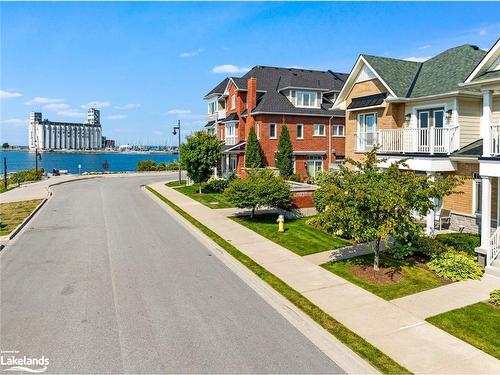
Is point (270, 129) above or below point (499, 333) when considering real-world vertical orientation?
above

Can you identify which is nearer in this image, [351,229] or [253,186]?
[351,229]

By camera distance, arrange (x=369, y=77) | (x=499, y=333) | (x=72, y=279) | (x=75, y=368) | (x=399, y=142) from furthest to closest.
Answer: (x=369, y=77), (x=399, y=142), (x=72, y=279), (x=499, y=333), (x=75, y=368)

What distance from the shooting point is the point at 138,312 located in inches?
415

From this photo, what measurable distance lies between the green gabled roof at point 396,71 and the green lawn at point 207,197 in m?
12.9

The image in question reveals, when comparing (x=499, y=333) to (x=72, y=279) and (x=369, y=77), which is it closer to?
(x=72, y=279)

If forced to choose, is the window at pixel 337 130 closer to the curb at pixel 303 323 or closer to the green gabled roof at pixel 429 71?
the green gabled roof at pixel 429 71

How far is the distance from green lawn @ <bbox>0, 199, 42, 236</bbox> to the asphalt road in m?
3.31

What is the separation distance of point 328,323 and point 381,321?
1282 mm

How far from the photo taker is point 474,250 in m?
14.5

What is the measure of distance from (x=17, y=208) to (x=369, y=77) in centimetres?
2424

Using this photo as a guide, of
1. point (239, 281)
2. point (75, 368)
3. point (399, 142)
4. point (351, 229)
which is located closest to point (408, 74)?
point (399, 142)

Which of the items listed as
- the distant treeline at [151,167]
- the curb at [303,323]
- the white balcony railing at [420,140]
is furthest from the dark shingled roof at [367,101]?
the distant treeline at [151,167]

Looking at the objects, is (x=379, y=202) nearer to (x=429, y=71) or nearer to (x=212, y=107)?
(x=429, y=71)

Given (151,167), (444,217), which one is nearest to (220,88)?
(151,167)
